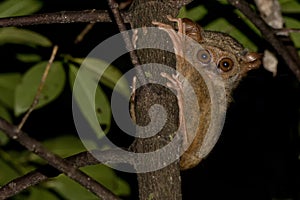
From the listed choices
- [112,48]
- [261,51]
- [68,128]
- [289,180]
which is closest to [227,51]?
[261,51]

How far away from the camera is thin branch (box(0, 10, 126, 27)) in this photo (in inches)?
106

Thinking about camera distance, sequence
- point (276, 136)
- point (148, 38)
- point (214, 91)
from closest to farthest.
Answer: point (148, 38) → point (214, 91) → point (276, 136)

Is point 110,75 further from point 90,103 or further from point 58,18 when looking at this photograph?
point 58,18

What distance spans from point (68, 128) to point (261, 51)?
5.71 ft

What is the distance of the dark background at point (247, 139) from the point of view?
13.5 ft

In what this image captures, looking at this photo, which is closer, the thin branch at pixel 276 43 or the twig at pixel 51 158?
the thin branch at pixel 276 43

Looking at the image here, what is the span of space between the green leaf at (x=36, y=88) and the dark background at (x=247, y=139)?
1.38 ft

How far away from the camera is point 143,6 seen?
8.71ft

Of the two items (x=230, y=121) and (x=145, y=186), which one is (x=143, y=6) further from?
(x=230, y=121)

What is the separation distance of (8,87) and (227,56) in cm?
156

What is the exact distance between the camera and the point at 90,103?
12.5 ft

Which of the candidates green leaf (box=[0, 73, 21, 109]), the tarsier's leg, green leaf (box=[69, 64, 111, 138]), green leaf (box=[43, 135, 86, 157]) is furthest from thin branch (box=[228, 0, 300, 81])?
green leaf (box=[0, 73, 21, 109])

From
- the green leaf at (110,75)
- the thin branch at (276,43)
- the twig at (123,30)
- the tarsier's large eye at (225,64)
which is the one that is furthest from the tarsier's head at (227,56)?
the thin branch at (276,43)

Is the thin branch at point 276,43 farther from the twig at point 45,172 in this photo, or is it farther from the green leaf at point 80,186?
the green leaf at point 80,186
